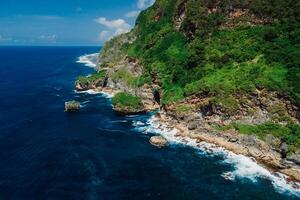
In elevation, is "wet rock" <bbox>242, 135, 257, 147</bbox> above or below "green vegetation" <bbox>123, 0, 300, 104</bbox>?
below

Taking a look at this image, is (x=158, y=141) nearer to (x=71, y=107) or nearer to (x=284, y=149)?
(x=284, y=149)

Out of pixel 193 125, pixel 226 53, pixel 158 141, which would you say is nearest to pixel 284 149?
pixel 193 125

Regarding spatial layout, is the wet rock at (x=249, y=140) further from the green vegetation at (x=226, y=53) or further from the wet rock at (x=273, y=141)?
the green vegetation at (x=226, y=53)

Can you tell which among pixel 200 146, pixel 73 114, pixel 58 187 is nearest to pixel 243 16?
pixel 200 146

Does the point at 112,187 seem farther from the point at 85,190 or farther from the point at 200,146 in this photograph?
the point at 200,146

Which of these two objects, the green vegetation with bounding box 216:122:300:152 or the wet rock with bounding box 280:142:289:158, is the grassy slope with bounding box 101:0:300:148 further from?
the wet rock with bounding box 280:142:289:158

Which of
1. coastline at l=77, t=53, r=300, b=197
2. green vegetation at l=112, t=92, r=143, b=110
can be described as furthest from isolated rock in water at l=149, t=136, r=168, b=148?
green vegetation at l=112, t=92, r=143, b=110
